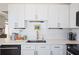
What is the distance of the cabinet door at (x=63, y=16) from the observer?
3.96 metres

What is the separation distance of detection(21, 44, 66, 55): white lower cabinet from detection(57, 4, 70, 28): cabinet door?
73 cm

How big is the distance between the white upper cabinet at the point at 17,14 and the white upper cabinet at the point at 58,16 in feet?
2.54

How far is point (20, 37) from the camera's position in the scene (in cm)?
397

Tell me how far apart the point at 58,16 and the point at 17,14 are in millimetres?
1137

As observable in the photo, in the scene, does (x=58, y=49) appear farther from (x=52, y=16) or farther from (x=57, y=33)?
(x=52, y=16)

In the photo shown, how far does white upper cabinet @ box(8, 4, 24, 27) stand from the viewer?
12.9 ft

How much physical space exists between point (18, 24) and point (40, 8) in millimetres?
752

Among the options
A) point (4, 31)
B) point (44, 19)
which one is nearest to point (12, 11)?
point (44, 19)

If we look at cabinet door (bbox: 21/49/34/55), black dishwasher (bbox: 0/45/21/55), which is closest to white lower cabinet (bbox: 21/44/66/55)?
cabinet door (bbox: 21/49/34/55)

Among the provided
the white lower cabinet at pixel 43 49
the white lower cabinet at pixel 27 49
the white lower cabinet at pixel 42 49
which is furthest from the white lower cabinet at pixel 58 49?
the white lower cabinet at pixel 27 49

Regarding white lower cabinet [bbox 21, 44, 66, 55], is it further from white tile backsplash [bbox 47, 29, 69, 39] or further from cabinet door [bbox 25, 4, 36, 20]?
cabinet door [bbox 25, 4, 36, 20]

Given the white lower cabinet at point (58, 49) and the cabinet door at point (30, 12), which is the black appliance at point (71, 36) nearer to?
the white lower cabinet at point (58, 49)

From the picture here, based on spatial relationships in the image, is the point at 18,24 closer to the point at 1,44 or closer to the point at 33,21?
the point at 33,21

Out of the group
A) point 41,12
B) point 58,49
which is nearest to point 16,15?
point 41,12
